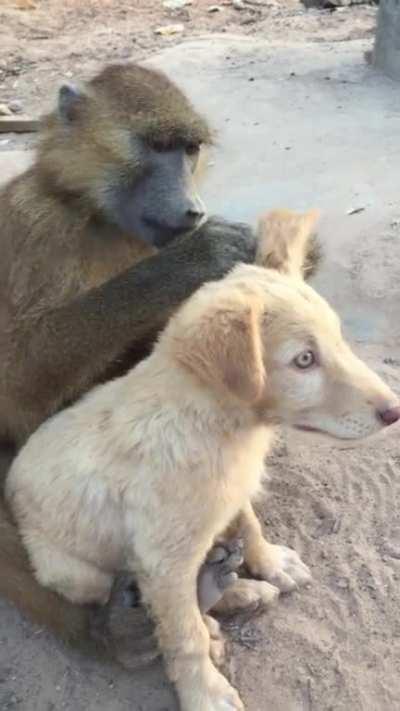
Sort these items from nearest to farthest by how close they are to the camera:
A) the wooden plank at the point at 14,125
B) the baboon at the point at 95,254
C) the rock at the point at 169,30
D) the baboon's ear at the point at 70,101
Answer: the baboon at the point at 95,254, the baboon's ear at the point at 70,101, the wooden plank at the point at 14,125, the rock at the point at 169,30

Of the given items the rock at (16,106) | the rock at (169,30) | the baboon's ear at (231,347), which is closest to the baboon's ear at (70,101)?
the baboon's ear at (231,347)

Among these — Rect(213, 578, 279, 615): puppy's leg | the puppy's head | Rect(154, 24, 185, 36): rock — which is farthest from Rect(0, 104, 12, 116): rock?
the puppy's head

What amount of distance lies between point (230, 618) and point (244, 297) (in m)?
1.50

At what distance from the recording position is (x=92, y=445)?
3.44m

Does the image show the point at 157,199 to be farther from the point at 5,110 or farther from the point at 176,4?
the point at 176,4

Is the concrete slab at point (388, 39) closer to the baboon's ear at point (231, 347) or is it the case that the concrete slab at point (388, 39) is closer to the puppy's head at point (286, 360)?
the puppy's head at point (286, 360)

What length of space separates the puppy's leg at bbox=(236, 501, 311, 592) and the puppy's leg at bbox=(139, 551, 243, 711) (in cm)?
58

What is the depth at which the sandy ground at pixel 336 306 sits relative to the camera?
3748 millimetres

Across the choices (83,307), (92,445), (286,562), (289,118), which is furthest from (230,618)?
(289,118)

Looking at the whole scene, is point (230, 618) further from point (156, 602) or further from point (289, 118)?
point (289, 118)

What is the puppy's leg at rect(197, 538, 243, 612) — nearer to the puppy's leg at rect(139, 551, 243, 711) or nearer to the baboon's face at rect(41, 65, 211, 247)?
the puppy's leg at rect(139, 551, 243, 711)

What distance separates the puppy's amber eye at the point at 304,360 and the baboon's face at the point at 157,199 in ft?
4.29

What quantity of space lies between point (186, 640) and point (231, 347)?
109 centimetres

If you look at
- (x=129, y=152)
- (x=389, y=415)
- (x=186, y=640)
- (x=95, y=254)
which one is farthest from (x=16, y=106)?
(x=389, y=415)
